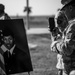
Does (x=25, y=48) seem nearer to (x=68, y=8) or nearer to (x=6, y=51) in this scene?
(x=6, y=51)

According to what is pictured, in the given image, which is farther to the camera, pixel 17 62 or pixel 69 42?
pixel 17 62

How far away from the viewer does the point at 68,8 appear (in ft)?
9.89

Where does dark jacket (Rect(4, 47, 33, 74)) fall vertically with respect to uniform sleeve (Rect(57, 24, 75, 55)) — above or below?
below

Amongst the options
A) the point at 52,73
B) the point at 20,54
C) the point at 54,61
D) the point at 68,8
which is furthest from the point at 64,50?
the point at 54,61

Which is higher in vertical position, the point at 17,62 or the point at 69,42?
the point at 69,42

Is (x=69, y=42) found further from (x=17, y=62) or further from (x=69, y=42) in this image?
(x=17, y=62)

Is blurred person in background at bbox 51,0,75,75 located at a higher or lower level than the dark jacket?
higher

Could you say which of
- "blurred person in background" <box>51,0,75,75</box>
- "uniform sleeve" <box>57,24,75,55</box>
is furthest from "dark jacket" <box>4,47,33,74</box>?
"uniform sleeve" <box>57,24,75,55</box>

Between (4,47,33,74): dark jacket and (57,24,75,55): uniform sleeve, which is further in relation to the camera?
(4,47,33,74): dark jacket

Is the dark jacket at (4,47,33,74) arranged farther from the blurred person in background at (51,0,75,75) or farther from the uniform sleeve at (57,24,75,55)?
the uniform sleeve at (57,24,75,55)

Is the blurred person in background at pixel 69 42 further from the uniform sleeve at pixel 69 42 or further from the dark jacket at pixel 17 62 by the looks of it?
the dark jacket at pixel 17 62

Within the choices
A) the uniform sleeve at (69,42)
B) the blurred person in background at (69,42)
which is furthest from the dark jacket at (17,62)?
the uniform sleeve at (69,42)

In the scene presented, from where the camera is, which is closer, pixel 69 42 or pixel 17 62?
pixel 69 42

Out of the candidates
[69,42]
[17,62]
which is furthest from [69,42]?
[17,62]
